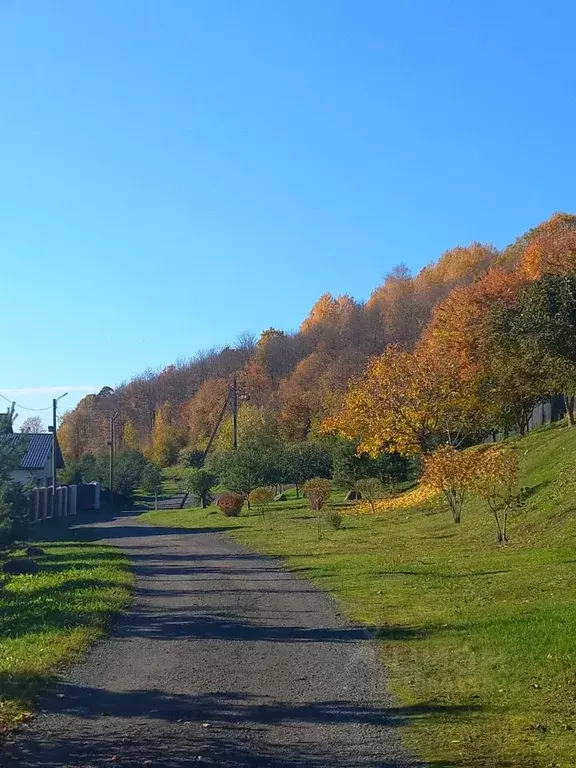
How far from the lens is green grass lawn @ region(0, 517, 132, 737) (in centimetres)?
863

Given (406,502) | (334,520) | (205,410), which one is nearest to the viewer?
(334,520)

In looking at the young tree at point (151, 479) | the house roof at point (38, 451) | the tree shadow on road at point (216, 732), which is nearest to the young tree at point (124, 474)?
the young tree at point (151, 479)

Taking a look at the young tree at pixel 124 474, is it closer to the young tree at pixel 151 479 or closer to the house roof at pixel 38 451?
the young tree at pixel 151 479

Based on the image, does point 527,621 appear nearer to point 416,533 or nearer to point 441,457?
point 441,457

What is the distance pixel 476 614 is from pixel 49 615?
6545 millimetres

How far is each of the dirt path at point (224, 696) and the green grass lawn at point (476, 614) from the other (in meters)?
0.42

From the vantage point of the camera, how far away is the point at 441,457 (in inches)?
933

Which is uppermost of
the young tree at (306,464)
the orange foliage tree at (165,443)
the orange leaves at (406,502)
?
the orange foliage tree at (165,443)

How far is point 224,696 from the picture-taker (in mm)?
7965

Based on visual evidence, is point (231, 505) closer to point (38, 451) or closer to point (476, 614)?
point (38, 451)

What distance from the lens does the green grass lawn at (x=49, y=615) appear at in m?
8.63

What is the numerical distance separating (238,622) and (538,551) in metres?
8.47

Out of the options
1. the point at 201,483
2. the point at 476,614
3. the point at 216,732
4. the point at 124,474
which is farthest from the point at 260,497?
the point at 216,732

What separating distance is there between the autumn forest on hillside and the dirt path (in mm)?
19944
